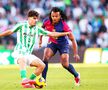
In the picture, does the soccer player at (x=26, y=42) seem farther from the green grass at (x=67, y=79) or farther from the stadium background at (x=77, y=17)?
the stadium background at (x=77, y=17)

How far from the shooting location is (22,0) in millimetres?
30062

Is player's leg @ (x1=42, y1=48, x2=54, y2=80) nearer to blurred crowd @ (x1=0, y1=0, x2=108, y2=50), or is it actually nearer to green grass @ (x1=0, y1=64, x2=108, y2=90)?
green grass @ (x1=0, y1=64, x2=108, y2=90)


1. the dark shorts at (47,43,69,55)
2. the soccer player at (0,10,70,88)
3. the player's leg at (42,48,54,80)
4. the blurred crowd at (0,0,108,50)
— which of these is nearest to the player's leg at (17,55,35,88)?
the soccer player at (0,10,70,88)

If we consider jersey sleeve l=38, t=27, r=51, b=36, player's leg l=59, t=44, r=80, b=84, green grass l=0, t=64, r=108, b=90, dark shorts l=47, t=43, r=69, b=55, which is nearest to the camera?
jersey sleeve l=38, t=27, r=51, b=36

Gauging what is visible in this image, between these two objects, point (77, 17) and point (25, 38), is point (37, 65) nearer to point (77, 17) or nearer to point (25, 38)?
point (25, 38)

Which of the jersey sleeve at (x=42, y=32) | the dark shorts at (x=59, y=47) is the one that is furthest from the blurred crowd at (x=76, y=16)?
the jersey sleeve at (x=42, y=32)

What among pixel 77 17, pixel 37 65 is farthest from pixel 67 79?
pixel 77 17

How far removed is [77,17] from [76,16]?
0.52 feet

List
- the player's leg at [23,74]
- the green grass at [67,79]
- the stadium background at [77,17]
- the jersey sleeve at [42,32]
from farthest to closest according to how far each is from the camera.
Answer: the stadium background at [77,17]
the green grass at [67,79]
the jersey sleeve at [42,32]
the player's leg at [23,74]

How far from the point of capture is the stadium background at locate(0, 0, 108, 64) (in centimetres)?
2806

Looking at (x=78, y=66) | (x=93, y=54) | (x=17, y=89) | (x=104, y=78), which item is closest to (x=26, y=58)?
(x=17, y=89)

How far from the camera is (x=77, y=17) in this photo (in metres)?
28.7

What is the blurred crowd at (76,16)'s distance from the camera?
92.2ft

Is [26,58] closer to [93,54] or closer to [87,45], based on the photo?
[93,54]
